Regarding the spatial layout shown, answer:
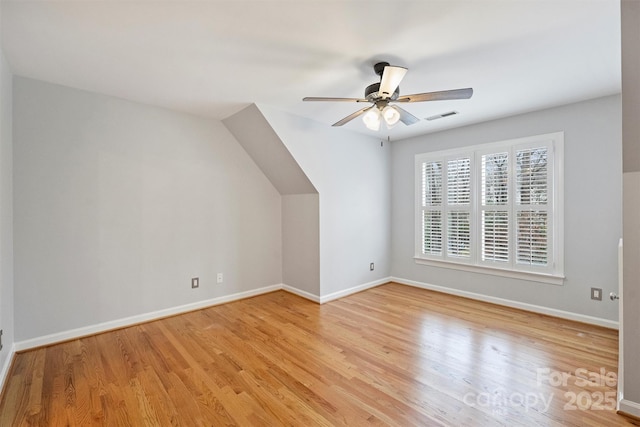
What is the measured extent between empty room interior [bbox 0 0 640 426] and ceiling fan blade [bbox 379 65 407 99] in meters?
0.02

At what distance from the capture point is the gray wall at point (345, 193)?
12.2 feet

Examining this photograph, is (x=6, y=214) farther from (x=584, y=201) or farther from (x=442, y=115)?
(x=584, y=201)

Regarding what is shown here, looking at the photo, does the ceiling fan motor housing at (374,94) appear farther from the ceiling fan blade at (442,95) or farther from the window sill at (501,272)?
the window sill at (501,272)

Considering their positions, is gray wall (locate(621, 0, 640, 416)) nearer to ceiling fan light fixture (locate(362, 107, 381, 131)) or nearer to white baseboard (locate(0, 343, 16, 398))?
ceiling fan light fixture (locate(362, 107, 381, 131))

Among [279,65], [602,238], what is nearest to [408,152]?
[602,238]

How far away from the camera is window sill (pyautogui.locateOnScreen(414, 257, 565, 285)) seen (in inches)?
132

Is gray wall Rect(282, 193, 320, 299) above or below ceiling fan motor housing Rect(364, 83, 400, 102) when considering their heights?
below

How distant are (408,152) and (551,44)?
2.68 metres

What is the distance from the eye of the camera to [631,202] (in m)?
1.74

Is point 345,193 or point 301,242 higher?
point 345,193

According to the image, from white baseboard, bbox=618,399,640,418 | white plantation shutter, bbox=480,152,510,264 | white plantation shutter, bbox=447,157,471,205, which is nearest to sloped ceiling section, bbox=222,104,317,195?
white plantation shutter, bbox=447,157,471,205

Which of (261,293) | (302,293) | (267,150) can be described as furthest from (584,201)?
(261,293)

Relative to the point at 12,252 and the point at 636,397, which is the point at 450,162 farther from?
the point at 12,252

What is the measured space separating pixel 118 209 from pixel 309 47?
256 centimetres
